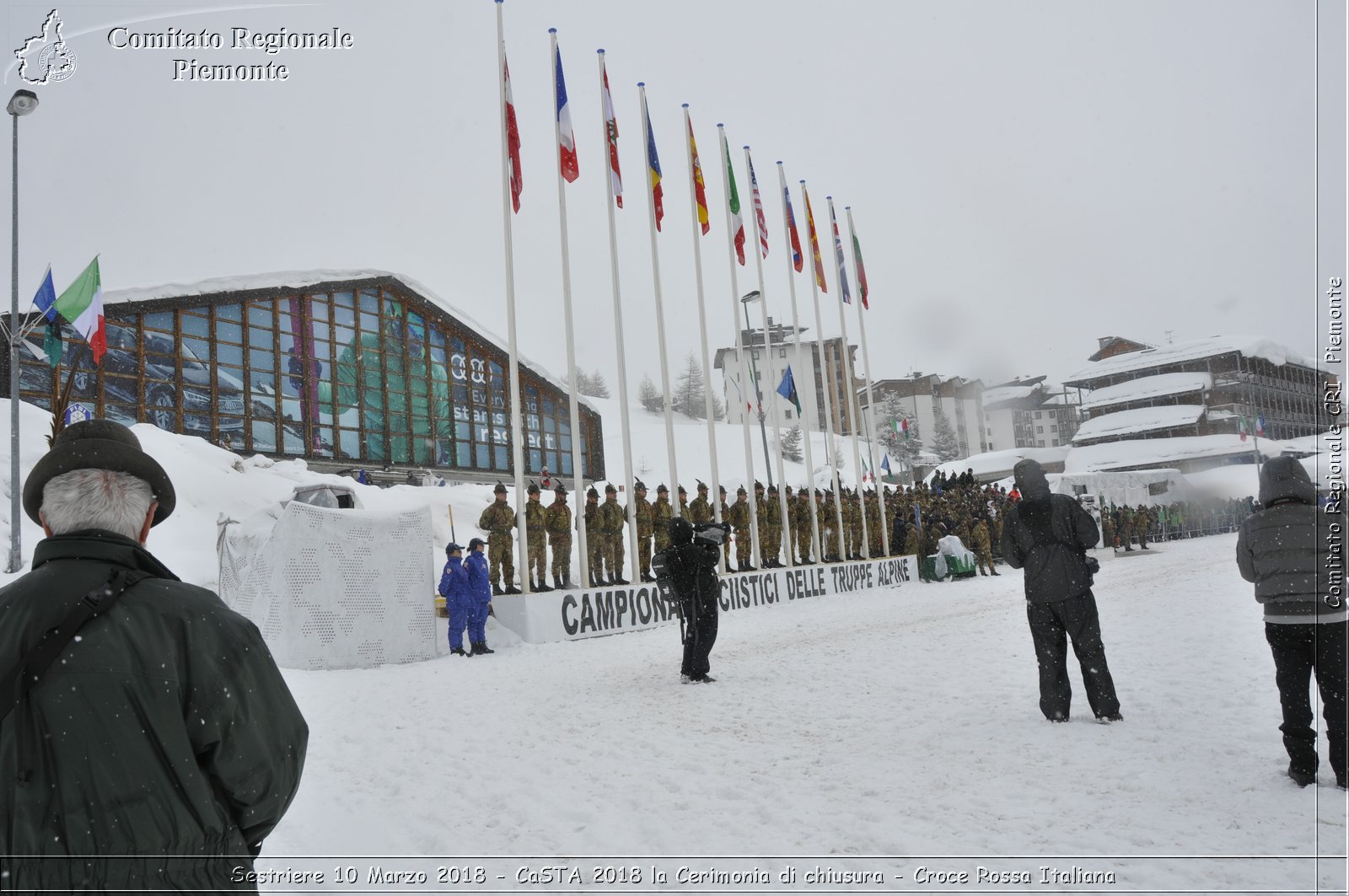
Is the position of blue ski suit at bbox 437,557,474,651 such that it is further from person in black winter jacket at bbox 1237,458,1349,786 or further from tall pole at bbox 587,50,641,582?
person in black winter jacket at bbox 1237,458,1349,786

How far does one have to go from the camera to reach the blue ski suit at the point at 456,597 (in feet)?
42.5

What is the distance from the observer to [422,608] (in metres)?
12.6

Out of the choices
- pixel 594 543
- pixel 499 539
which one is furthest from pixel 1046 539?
pixel 594 543

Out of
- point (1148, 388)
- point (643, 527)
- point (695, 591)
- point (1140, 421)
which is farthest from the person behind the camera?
point (1140, 421)

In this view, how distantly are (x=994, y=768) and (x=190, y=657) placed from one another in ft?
15.6

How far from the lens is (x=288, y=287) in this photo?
30.1m

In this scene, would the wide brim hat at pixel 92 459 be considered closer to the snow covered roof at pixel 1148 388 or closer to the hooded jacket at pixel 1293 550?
the hooded jacket at pixel 1293 550

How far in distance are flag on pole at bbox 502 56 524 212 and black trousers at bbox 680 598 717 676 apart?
8639mm

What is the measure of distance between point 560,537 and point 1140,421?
86.7ft

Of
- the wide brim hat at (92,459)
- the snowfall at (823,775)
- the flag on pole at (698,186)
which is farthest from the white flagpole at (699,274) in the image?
the wide brim hat at (92,459)

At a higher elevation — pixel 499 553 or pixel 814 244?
pixel 814 244

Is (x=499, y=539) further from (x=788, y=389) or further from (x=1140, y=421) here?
(x=1140, y=421)

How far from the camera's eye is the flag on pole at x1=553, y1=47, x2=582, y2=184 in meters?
16.1

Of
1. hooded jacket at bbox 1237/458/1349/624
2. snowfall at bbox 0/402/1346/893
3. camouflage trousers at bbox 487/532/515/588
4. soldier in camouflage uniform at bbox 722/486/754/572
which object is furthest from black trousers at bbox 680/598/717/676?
soldier in camouflage uniform at bbox 722/486/754/572
